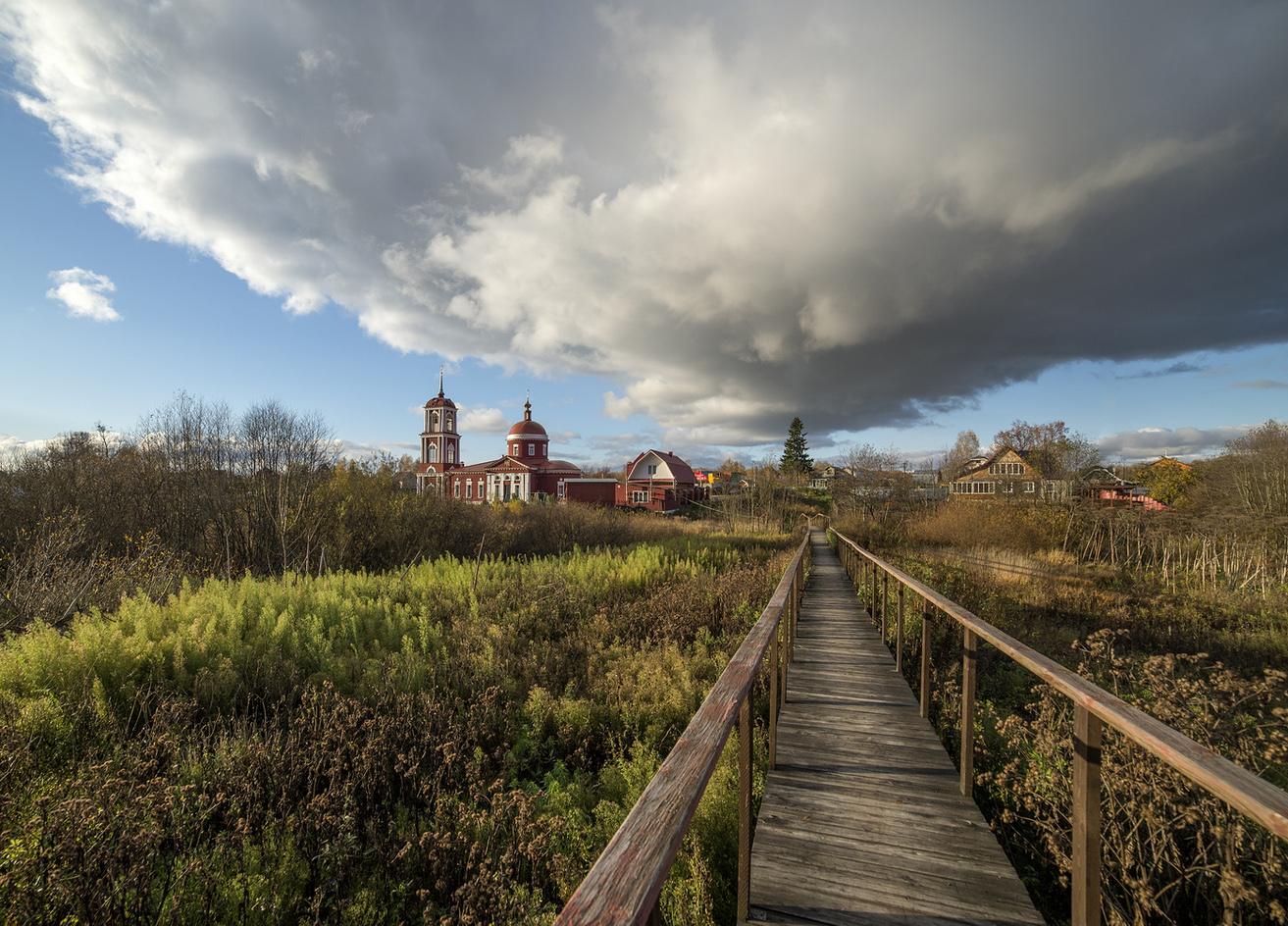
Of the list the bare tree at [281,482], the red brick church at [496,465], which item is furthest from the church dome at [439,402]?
the bare tree at [281,482]

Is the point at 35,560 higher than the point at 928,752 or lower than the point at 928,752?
higher

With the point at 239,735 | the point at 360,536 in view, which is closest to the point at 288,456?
the point at 360,536

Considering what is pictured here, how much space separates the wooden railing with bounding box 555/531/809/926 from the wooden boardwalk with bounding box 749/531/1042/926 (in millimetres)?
455

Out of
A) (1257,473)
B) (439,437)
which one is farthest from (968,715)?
(439,437)

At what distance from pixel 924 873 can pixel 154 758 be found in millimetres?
4854

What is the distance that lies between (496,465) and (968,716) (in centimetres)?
4563

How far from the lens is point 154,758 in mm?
3469

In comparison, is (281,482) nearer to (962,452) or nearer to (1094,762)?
(1094,762)

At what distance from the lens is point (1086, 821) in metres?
1.83

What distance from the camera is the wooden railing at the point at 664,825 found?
0.85 m

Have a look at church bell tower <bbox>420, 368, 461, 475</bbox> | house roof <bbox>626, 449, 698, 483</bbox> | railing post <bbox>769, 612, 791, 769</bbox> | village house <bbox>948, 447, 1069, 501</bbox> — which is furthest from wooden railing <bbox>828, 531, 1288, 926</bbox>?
church bell tower <bbox>420, 368, 461, 475</bbox>

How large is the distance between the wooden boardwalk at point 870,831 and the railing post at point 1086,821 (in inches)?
21.4

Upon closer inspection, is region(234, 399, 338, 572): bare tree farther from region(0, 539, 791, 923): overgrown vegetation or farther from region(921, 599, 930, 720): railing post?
region(921, 599, 930, 720): railing post

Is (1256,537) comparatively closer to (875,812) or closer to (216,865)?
(875,812)
